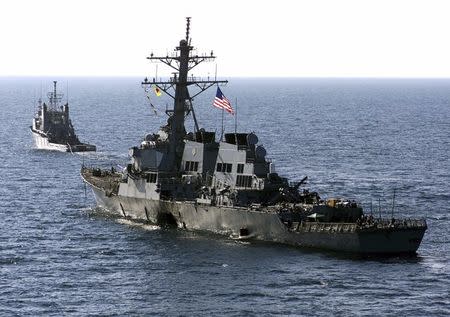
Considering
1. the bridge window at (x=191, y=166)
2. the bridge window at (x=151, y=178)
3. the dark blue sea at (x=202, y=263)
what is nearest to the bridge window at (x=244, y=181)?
the dark blue sea at (x=202, y=263)

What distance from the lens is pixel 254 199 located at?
6931 centimetres

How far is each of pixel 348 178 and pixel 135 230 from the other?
30962 mm

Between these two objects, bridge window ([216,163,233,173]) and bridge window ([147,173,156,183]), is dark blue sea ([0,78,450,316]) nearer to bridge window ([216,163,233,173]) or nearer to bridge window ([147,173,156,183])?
bridge window ([147,173,156,183])

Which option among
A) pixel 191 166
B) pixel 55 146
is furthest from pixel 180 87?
pixel 55 146

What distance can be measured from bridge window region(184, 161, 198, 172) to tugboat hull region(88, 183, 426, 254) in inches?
154

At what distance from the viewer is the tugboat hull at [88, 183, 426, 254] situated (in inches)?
2408

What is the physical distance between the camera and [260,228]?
66125mm

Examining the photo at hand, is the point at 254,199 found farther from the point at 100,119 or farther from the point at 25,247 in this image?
the point at 100,119

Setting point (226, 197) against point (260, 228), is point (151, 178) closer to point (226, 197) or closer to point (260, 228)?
point (226, 197)

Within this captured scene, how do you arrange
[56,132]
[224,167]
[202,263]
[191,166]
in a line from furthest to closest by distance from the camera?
[56,132]
[191,166]
[224,167]
[202,263]

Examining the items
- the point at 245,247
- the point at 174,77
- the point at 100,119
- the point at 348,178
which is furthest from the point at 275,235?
the point at 100,119

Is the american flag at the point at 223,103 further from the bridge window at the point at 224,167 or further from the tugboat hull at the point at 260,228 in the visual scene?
the tugboat hull at the point at 260,228

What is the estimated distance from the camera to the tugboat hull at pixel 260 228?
201 ft

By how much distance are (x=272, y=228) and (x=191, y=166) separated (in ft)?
41.5
